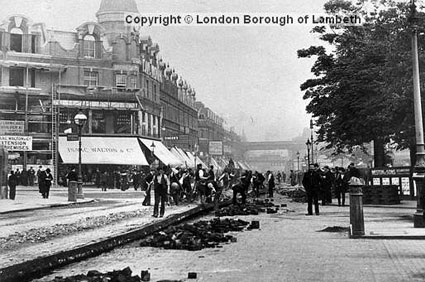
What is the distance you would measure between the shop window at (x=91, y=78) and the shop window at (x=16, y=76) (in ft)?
21.4

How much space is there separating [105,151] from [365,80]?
29136 millimetres

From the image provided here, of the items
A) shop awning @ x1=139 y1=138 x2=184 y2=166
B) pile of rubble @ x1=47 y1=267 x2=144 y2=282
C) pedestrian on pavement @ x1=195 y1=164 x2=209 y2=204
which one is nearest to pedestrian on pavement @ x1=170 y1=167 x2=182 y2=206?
pedestrian on pavement @ x1=195 y1=164 x2=209 y2=204

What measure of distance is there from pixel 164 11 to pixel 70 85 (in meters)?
40.3

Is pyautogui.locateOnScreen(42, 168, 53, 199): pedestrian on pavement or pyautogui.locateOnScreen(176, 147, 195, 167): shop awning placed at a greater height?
pyautogui.locateOnScreen(176, 147, 195, 167): shop awning

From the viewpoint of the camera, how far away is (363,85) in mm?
28391

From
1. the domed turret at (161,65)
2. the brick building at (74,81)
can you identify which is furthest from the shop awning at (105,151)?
the domed turret at (161,65)

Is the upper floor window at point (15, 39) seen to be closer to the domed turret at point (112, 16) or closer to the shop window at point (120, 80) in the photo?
the domed turret at point (112, 16)

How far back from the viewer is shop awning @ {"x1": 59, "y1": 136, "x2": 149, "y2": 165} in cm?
4959

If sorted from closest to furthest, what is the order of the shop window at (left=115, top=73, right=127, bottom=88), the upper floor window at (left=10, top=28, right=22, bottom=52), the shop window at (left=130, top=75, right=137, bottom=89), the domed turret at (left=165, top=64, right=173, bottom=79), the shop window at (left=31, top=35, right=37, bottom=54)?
the upper floor window at (left=10, top=28, right=22, bottom=52) < the shop window at (left=31, top=35, right=37, bottom=54) < the shop window at (left=115, top=73, right=127, bottom=88) < the shop window at (left=130, top=75, right=137, bottom=89) < the domed turret at (left=165, top=64, right=173, bottom=79)

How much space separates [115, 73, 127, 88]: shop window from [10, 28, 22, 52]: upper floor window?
10.5m

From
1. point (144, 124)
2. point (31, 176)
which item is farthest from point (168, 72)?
point (31, 176)

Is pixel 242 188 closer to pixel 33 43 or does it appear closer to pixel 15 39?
pixel 15 39

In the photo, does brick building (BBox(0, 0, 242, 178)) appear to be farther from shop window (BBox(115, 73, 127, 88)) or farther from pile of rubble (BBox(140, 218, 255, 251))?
pile of rubble (BBox(140, 218, 255, 251))

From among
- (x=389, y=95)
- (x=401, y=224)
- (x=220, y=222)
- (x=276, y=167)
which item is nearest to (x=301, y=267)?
(x=220, y=222)
